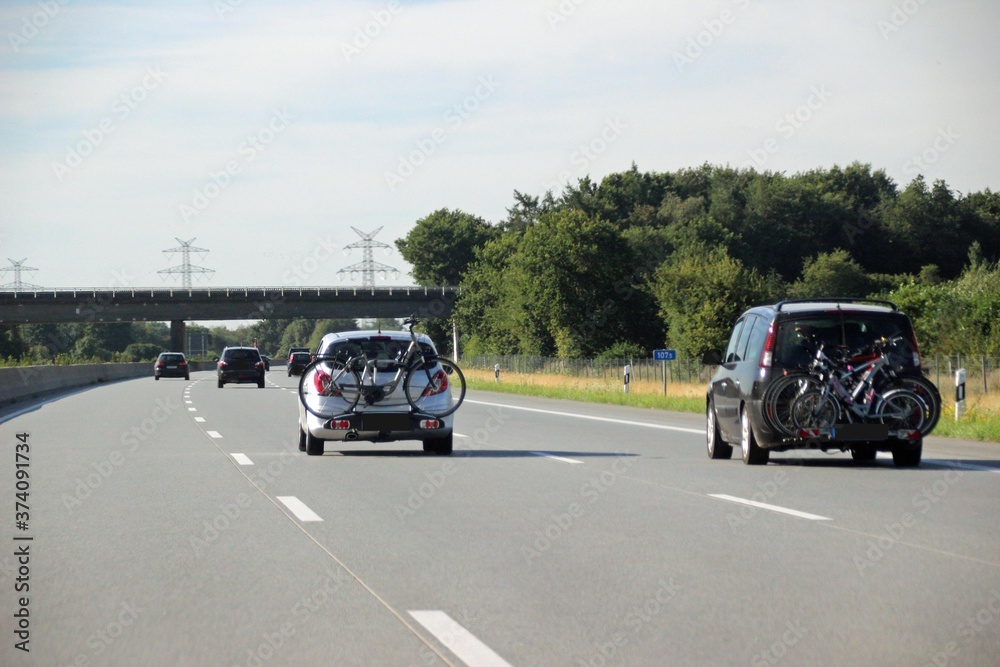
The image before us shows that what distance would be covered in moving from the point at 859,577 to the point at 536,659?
2704 mm

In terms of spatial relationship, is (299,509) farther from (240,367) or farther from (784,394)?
(240,367)

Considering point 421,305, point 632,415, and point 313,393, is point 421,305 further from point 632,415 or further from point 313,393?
point 313,393

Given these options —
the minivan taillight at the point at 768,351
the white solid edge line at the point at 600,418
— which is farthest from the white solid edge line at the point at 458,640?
the white solid edge line at the point at 600,418

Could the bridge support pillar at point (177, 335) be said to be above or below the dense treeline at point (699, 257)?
below

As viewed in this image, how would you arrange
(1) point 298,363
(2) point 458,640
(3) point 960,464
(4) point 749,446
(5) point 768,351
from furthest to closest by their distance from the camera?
1. (1) point 298,363
2. (3) point 960,464
3. (4) point 749,446
4. (5) point 768,351
5. (2) point 458,640

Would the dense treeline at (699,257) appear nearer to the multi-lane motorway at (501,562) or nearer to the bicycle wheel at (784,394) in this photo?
the bicycle wheel at (784,394)

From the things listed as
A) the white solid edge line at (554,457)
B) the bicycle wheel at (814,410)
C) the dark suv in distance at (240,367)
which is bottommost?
the dark suv in distance at (240,367)

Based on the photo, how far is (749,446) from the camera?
14992mm

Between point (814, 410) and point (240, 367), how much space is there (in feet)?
121

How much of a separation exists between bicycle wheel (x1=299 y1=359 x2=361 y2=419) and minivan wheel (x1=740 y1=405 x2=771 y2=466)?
4591 mm

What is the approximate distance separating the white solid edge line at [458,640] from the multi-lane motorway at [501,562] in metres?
0.02

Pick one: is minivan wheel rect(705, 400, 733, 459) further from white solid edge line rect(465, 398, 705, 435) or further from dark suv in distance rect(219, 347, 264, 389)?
dark suv in distance rect(219, 347, 264, 389)

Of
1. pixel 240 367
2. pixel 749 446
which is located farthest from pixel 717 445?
pixel 240 367

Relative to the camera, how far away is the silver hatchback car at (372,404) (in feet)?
53.7
